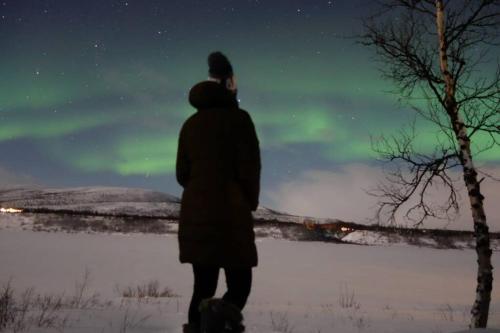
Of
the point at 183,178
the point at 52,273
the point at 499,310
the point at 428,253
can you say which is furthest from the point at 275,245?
the point at 183,178

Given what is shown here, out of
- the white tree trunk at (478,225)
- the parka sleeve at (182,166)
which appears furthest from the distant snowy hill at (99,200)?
the parka sleeve at (182,166)

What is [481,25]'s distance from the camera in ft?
29.2

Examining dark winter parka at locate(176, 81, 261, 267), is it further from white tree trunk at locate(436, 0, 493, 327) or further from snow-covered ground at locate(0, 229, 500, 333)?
white tree trunk at locate(436, 0, 493, 327)

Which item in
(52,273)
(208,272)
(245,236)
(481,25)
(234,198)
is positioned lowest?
(52,273)

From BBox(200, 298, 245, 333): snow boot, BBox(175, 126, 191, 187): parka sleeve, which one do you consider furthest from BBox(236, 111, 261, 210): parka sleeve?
BBox(200, 298, 245, 333): snow boot

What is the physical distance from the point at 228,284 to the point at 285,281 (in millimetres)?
14084

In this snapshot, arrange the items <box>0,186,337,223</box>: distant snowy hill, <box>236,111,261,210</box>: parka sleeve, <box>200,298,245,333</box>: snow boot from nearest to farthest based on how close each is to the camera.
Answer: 1. <box>200,298,245,333</box>: snow boot
2. <box>236,111,261,210</box>: parka sleeve
3. <box>0,186,337,223</box>: distant snowy hill

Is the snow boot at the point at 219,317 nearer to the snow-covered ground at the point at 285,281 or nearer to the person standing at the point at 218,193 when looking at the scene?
the person standing at the point at 218,193

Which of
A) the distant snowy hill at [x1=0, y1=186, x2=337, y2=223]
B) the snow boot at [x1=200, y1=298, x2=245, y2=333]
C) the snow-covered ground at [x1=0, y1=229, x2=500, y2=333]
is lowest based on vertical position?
the snow-covered ground at [x1=0, y1=229, x2=500, y2=333]

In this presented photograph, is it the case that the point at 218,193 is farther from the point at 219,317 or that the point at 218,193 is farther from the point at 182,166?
the point at 219,317

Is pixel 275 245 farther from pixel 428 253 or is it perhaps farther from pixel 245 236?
pixel 245 236

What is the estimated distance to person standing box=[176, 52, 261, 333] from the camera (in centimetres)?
352

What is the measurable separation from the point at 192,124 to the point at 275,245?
1006 inches

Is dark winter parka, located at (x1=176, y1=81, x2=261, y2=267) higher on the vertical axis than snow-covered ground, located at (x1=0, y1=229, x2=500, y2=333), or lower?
higher
